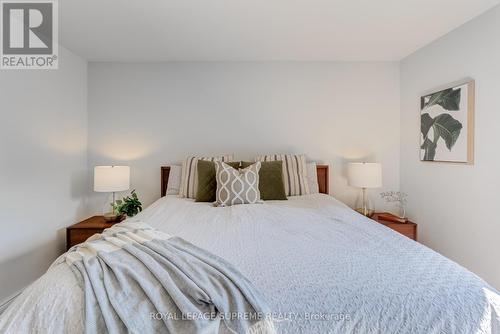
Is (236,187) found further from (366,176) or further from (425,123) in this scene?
(425,123)

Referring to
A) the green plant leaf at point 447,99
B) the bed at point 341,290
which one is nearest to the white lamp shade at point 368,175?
the green plant leaf at point 447,99

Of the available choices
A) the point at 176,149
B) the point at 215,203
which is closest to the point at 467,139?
the point at 215,203

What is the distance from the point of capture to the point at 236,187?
221cm

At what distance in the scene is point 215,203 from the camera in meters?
2.23

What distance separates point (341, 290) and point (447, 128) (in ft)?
7.36

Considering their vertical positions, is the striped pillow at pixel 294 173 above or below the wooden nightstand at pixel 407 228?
above

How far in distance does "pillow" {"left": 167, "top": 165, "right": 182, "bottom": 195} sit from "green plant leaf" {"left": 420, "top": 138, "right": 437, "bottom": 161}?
103 inches

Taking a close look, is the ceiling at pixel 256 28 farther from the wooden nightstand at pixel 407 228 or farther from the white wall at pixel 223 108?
the wooden nightstand at pixel 407 228

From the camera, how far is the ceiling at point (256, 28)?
1.86 metres

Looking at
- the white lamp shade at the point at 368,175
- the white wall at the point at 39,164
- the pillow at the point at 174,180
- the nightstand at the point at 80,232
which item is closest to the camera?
the white wall at the point at 39,164

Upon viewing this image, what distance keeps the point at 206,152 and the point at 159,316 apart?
230 centimetres

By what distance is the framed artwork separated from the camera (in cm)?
208

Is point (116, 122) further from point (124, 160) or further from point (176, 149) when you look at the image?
point (176, 149)

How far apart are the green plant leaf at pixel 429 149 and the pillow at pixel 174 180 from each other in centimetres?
261
